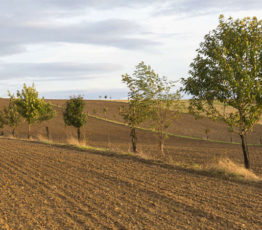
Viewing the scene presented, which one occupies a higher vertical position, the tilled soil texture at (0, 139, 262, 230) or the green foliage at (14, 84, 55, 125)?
the green foliage at (14, 84, 55, 125)

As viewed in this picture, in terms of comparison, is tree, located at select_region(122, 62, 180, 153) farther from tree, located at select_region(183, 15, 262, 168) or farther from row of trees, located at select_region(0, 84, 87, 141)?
row of trees, located at select_region(0, 84, 87, 141)

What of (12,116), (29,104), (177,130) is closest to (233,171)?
(29,104)

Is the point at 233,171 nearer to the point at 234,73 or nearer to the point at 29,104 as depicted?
the point at 234,73

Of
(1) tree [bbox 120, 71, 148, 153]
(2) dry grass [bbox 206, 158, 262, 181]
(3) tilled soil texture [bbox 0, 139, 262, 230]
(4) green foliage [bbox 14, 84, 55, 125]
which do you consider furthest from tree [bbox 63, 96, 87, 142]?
(2) dry grass [bbox 206, 158, 262, 181]

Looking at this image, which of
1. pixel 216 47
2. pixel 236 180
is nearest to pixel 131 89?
pixel 216 47

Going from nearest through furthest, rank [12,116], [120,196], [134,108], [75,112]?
[120,196]
[134,108]
[75,112]
[12,116]

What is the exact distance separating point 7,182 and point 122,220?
634 centimetres

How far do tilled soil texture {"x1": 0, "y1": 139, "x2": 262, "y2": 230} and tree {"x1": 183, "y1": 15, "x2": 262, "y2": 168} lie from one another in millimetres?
4608

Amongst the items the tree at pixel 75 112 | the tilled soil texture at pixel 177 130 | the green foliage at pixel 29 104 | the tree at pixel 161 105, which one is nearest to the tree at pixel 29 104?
the green foliage at pixel 29 104

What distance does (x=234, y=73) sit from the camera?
1620cm

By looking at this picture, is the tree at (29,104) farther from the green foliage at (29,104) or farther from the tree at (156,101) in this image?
the tree at (156,101)

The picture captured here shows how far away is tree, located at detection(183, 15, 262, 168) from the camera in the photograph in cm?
1558

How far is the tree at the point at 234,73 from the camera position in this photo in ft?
51.1

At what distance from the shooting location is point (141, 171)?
14.5 metres
